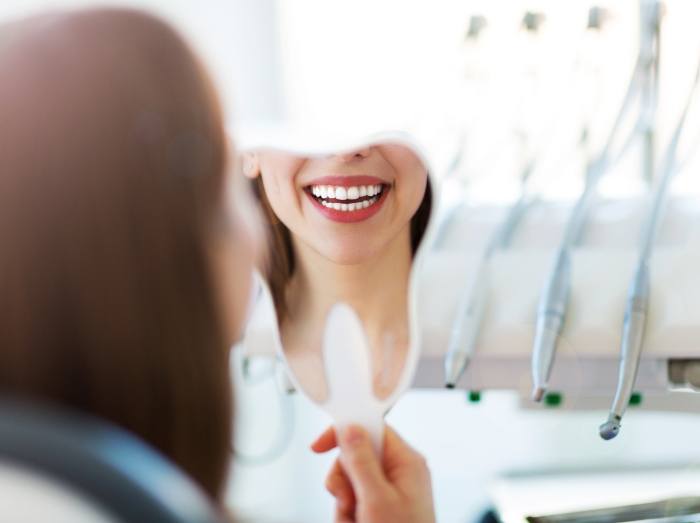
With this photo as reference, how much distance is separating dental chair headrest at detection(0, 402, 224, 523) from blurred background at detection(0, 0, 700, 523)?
31 cm

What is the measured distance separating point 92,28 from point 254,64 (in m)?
0.50

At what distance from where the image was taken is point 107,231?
1.26 ft

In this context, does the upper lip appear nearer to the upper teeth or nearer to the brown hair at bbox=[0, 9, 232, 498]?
the upper teeth

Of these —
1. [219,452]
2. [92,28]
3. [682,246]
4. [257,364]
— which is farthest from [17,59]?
[682,246]

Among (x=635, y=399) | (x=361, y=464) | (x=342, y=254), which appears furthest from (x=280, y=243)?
(x=635, y=399)

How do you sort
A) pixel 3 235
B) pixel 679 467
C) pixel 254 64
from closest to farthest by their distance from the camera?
pixel 3 235, pixel 679 467, pixel 254 64

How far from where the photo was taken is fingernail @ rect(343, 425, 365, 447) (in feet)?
1.94

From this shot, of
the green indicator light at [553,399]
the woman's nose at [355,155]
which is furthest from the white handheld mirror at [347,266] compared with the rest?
the green indicator light at [553,399]

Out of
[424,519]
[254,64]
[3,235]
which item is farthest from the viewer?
[254,64]

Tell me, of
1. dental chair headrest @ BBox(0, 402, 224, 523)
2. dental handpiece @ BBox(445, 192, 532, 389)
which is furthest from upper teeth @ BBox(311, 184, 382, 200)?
dental chair headrest @ BBox(0, 402, 224, 523)

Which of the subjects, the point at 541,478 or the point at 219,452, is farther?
the point at 541,478

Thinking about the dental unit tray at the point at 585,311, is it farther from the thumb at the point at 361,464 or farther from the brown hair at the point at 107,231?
the brown hair at the point at 107,231

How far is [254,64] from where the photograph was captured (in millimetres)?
892

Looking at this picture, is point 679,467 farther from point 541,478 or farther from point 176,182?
point 176,182
